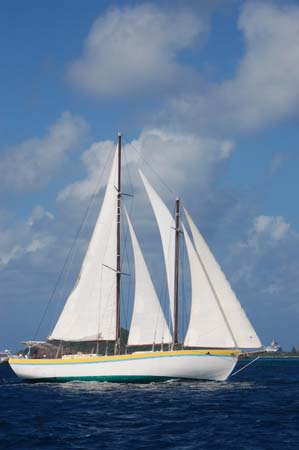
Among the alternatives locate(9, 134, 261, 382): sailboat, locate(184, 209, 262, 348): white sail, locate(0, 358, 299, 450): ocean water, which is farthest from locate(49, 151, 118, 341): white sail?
locate(184, 209, 262, 348): white sail

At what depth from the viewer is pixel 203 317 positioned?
5041 centimetres

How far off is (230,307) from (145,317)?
671cm

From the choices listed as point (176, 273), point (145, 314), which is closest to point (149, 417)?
point (145, 314)

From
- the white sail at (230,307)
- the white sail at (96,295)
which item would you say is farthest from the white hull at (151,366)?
the white sail at (96,295)

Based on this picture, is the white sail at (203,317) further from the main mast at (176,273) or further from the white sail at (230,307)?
the main mast at (176,273)

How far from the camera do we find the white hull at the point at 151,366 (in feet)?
164

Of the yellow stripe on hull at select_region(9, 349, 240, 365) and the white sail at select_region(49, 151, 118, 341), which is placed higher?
the white sail at select_region(49, 151, 118, 341)

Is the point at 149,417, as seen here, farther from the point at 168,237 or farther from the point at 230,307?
the point at 168,237

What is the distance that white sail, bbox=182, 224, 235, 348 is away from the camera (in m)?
49.8

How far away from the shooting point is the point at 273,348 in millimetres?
51594

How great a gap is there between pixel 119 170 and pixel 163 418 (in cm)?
2658

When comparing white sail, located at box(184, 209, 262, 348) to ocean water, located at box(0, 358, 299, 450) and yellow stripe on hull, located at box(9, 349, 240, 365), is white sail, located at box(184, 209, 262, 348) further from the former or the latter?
ocean water, located at box(0, 358, 299, 450)

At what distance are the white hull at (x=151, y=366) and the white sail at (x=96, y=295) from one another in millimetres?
3304

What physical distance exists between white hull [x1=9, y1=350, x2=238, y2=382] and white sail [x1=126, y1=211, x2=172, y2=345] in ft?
8.49
